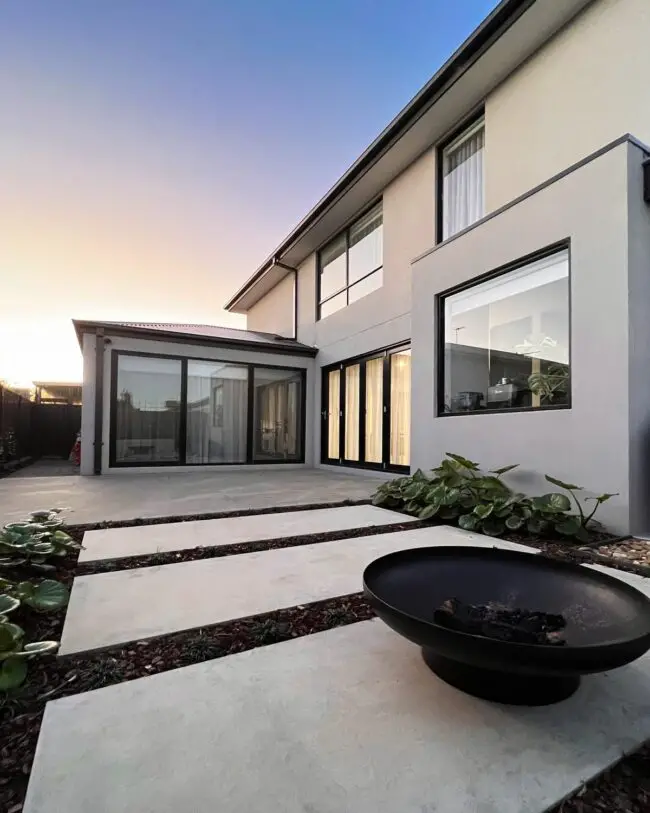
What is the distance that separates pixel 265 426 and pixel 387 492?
480 cm

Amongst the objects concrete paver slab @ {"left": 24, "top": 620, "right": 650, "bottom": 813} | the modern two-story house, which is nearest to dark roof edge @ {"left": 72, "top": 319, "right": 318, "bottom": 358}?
the modern two-story house

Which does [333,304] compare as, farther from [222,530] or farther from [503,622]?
[503,622]

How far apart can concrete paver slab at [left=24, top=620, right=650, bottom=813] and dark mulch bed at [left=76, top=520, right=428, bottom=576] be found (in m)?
1.36

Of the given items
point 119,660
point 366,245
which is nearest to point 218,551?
point 119,660

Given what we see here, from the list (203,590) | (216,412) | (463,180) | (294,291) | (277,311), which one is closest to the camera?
(203,590)

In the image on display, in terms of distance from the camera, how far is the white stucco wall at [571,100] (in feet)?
14.7

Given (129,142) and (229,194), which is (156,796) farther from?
(229,194)

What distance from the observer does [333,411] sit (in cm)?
903

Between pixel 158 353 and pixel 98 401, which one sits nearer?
pixel 98 401

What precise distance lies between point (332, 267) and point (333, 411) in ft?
10.7

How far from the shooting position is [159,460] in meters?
7.98

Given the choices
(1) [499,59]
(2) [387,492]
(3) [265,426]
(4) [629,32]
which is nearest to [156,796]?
(2) [387,492]

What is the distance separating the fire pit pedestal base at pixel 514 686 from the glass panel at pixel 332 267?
8450 mm

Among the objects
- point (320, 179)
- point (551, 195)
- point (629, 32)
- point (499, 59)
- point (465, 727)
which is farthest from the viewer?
point (320, 179)
